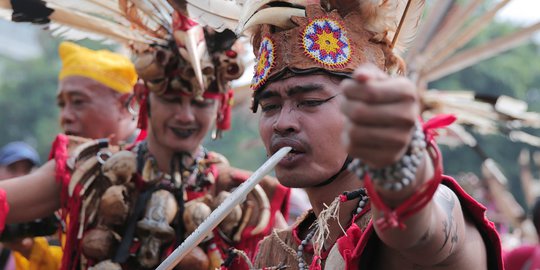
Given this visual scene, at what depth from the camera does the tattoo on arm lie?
2.08 metres

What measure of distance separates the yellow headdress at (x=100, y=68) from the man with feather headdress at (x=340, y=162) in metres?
2.61

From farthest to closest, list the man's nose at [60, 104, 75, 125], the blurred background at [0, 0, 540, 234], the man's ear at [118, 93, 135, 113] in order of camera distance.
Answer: the blurred background at [0, 0, 540, 234], the man's ear at [118, 93, 135, 113], the man's nose at [60, 104, 75, 125]

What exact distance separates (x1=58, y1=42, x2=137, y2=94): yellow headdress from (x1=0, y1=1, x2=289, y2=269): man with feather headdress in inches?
36.8

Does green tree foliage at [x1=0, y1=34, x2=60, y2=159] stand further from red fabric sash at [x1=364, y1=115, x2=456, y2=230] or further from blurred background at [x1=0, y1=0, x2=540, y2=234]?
red fabric sash at [x1=364, y1=115, x2=456, y2=230]

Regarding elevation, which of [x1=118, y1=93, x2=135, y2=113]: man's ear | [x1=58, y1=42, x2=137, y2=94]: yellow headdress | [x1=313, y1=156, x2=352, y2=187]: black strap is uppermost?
[x1=313, y1=156, x2=352, y2=187]: black strap

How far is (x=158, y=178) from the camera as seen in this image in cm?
464

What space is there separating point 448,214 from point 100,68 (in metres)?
3.89

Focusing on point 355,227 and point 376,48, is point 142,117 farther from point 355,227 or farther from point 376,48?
point 355,227

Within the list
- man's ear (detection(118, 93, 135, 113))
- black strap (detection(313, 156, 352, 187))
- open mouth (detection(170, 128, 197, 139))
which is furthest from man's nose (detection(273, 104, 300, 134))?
man's ear (detection(118, 93, 135, 113))

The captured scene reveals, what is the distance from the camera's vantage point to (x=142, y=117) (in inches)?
193

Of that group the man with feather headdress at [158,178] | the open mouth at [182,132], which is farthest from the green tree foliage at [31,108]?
the open mouth at [182,132]

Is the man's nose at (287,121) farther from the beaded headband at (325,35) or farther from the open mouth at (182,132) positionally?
the open mouth at (182,132)

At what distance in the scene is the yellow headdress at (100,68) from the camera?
18.5 feet

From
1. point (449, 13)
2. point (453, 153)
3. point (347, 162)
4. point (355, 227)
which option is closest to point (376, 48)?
point (347, 162)
